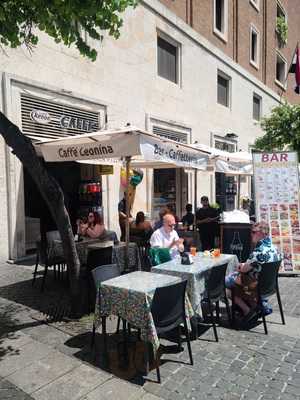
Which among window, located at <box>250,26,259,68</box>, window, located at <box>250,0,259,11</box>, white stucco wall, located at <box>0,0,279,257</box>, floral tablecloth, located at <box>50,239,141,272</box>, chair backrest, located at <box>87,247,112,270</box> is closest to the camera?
chair backrest, located at <box>87,247,112,270</box>

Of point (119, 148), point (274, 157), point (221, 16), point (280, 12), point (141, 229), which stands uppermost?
point (280, 12)

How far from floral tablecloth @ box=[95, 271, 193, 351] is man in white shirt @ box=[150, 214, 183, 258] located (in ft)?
5.18

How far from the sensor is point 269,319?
5.26m

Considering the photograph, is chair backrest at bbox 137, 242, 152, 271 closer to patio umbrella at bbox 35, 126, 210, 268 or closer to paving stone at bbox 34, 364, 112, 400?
patio umbrella at bbox 35, 126, 210, 268

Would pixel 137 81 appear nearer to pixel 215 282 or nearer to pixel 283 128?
pixel 283 128

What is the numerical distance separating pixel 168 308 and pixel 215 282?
1134mm

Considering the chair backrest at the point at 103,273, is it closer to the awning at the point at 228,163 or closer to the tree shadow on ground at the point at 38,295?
the tree shadow on ground at the point at 38,295

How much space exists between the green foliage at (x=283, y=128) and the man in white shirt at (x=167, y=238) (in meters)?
10.4

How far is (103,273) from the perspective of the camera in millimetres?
4566

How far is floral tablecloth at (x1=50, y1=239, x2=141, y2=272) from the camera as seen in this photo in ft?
19.8

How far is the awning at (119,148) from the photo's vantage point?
4961mm

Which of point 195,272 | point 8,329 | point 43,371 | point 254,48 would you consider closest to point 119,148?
point 195,272

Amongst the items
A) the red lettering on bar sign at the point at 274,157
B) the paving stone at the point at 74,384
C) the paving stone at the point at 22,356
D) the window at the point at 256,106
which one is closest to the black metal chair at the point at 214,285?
the paving stone at the point at 74,384

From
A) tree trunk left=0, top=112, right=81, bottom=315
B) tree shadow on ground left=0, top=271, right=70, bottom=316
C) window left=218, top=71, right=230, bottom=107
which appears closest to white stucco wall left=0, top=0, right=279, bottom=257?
window left=218, top=71, right=230, bottom=107
